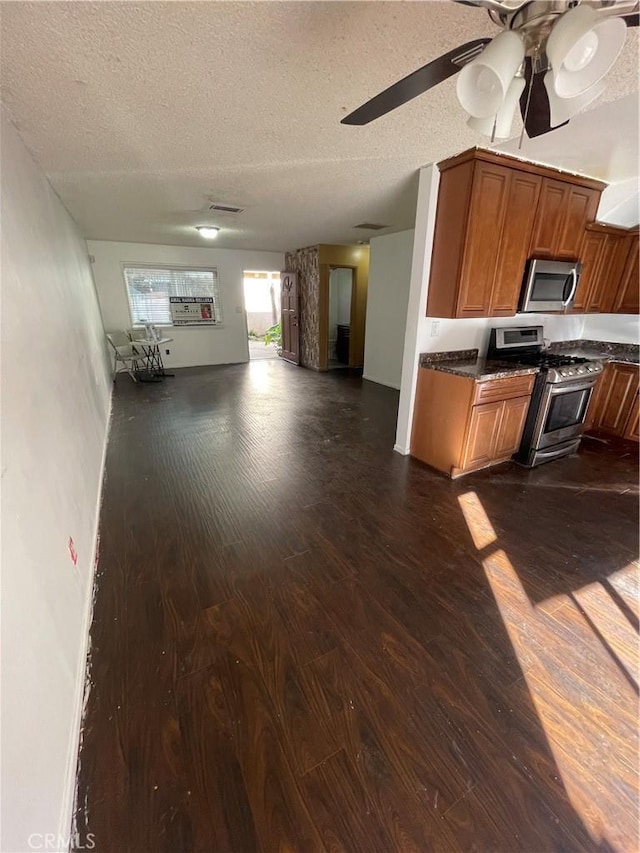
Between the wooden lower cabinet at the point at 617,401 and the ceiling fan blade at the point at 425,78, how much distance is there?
3.68 m

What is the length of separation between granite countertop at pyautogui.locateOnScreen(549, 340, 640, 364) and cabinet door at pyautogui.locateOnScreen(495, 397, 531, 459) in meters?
1.28

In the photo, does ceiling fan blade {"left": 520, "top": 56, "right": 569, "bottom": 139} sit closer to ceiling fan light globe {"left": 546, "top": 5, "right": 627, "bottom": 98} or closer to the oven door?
ceiling fan light globe {"left": 546, "top": 5, "right": 627, "bottom": 98}

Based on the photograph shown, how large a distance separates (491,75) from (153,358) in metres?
6.76

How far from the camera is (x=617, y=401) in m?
3.67

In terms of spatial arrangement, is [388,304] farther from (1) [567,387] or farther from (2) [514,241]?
(1) [567,387]

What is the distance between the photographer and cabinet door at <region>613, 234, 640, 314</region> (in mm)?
3463

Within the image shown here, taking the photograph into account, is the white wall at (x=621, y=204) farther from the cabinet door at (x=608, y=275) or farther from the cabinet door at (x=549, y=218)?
the cabinet door at (x=549, y=218)

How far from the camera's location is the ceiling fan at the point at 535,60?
2.88 feet

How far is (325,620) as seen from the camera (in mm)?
1678

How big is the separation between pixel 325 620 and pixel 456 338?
2.62 meters

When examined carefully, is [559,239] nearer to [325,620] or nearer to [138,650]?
[325,620]

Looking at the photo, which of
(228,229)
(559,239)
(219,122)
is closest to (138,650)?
(219,122)

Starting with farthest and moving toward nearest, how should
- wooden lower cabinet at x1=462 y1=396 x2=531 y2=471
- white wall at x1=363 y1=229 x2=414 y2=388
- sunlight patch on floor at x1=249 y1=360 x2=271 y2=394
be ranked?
sunlight patch on floor at x1=249 y1=360 x2=271 y2=394, white wall at x1=363 y1=229 x2=414 y2=388, wooden lower cabinet at x1=462 y1=396 x2=531 y2=471

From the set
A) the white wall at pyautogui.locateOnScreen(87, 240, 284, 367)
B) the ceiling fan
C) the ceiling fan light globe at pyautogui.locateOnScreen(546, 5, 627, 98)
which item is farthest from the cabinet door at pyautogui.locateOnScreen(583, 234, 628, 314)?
the white wall at pyautogui.locateOnScreen(87, 240, 284, 367)
